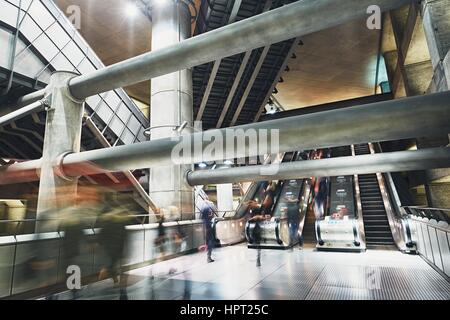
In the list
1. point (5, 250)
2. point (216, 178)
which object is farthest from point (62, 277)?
point (216, 178)

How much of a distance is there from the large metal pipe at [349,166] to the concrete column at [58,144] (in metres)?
4.05

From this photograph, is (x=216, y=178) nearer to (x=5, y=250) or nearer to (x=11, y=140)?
(x=5, y=250)

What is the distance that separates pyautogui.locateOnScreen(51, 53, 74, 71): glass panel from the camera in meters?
8.13

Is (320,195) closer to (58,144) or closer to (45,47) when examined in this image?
(58,144)

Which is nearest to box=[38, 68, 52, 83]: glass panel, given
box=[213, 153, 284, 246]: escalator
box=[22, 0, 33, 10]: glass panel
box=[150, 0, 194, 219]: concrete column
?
box=[22, 0, 33, 10]: glass panel

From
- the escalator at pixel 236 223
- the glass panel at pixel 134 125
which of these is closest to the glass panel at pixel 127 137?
the glass panel at pixel 134 125

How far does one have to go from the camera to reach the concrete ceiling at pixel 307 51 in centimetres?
1372

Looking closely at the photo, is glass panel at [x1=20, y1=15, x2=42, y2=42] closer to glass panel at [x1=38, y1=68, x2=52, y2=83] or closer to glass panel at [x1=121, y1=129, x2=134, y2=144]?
glass panel at [x1=38, y1=68, x2=52, y2=83]

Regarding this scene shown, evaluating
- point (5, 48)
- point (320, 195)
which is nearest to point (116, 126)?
point (5, 48)

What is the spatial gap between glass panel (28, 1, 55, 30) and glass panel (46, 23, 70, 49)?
0.15m

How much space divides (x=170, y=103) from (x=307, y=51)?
11712 mm

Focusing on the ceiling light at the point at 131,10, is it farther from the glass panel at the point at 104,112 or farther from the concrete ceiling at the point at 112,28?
the glass panel at the point at 104,112

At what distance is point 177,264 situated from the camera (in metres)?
6.54

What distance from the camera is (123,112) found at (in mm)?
11188
